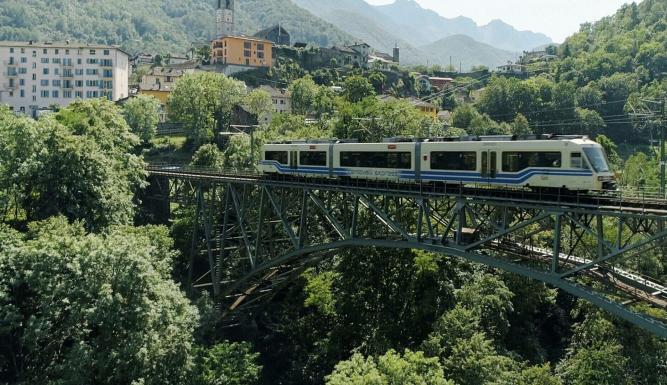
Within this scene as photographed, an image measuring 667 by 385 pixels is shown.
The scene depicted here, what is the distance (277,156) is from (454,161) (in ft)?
44.5

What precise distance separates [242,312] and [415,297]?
13.8 meters

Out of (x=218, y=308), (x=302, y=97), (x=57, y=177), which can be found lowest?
(x=218, y=308)

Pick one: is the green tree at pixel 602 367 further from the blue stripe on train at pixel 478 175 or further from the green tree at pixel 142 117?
the green tree at pixel 142 117

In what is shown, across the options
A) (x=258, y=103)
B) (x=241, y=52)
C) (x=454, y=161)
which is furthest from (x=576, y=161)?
(x=241, y=52)

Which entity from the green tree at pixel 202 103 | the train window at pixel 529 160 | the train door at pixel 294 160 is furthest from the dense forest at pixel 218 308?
the green tree at pixel 202 103

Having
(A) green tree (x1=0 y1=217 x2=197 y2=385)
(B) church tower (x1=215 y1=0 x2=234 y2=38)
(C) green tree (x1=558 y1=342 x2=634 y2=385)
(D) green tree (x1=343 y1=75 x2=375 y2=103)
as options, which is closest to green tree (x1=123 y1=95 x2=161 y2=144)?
(D) green tree (x1=343 y1=75 x2=375 y2=103)

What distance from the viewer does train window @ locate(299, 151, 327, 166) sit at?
32.3 meters

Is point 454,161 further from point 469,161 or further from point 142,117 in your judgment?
point 142,117

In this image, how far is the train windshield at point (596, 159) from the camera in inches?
833

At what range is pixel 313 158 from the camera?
108ft

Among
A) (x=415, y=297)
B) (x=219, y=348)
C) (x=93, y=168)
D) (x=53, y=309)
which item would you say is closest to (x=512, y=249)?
(x=415, y=297)

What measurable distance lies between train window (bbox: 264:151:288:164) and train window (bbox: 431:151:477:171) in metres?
11.5

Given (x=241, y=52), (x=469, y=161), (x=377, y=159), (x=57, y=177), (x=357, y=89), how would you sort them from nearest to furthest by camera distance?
(x=469, y=161) < (x=377, y=159) < (x=57, y=177) < (x=357, y=89) < (x=241, y=52)

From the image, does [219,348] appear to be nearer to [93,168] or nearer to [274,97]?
[93,168]
